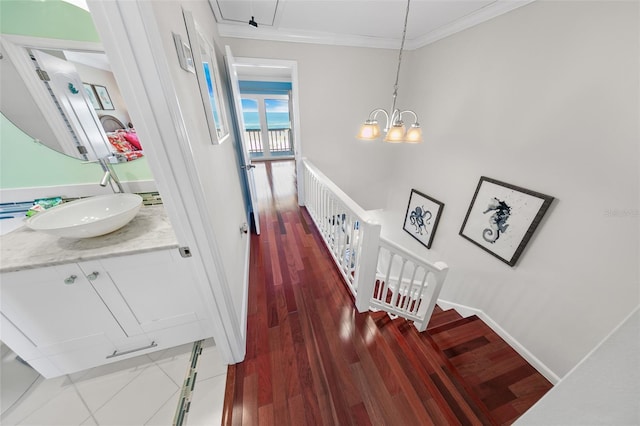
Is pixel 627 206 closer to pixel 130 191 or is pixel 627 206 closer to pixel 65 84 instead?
pixel 130 191

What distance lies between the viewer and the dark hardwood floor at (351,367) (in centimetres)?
105

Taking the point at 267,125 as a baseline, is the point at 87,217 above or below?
below

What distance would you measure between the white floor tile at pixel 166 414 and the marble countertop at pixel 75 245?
89 cm

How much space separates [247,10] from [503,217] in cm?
305

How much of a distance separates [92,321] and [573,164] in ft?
10.4

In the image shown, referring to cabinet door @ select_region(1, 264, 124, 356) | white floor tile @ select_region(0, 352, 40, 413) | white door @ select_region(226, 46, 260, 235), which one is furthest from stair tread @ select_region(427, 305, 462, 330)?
white floor tile @ select_region(0, 352, 40, 413)

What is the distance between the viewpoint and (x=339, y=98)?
2637 millimetres

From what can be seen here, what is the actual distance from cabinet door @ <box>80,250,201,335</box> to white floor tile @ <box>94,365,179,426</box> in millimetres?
327

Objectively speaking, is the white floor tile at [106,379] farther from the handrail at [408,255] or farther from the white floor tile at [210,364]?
the handrail at [408,255]

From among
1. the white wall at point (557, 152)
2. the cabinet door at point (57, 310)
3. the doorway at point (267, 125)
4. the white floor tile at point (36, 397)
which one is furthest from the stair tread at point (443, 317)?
the doorway at point (267, 125)

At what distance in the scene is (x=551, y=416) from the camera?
1.41 ft

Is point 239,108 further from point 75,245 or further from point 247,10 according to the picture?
point 75,245

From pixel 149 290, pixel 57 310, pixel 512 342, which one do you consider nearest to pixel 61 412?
pixel 57 310

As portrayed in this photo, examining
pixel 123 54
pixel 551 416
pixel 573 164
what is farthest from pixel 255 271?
pixel 573 164
